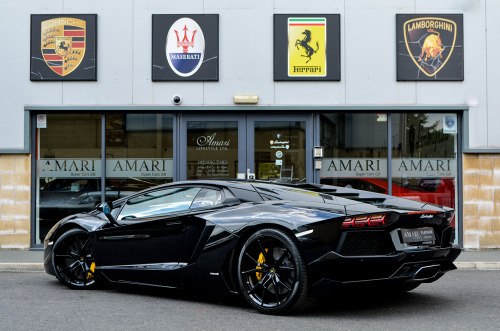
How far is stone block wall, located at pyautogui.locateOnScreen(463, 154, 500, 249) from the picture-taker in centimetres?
1155

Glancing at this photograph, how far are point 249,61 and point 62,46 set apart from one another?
353 cm

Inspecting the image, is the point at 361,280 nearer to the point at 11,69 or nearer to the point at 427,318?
the point at 427,318

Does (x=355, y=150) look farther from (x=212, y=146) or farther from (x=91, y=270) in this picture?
(x=91, y=270)

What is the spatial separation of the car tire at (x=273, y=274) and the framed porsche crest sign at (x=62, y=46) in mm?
7443

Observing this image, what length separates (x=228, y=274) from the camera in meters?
5.67

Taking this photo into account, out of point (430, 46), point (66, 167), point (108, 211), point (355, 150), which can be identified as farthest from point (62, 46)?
point (430, 46)

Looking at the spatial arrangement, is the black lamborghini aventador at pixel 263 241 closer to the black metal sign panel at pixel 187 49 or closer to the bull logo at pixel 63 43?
the black metal sign panel at pixel 187 49

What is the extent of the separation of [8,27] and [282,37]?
16.9 ft

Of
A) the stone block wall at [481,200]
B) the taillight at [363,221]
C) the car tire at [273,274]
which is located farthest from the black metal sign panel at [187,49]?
the taillight at [363,221]

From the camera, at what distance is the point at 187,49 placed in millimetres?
11750

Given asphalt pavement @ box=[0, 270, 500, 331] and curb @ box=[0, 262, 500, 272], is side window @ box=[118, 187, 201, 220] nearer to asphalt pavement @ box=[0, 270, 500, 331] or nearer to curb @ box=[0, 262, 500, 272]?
asphalt pavement @ box=[0, 270, 500, 331]

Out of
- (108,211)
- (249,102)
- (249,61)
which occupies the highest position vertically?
(249,61)

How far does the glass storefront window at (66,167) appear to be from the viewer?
11.9m

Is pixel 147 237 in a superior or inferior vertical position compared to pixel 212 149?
inferior
